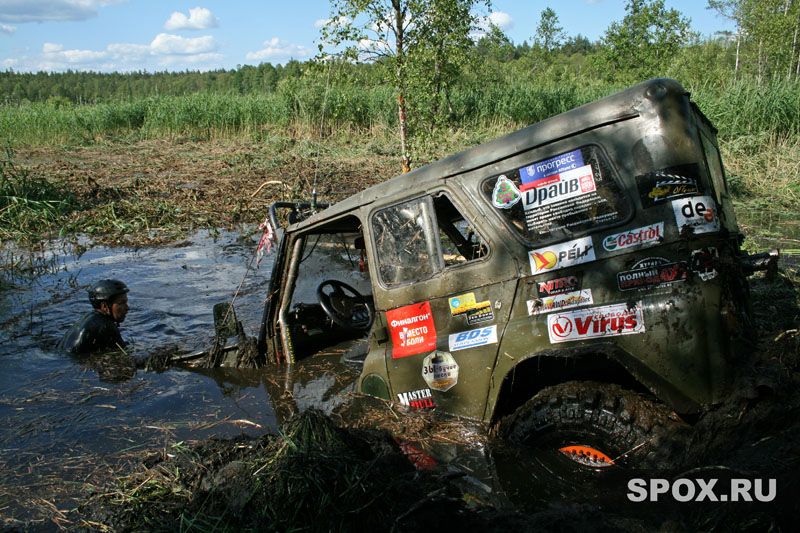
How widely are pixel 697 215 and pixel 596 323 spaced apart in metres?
0.77

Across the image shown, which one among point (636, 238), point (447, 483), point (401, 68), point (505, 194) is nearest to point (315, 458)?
point (447, 483)

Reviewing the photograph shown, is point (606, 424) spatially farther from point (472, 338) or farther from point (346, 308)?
point (346, 308)

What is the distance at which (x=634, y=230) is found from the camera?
3.40m

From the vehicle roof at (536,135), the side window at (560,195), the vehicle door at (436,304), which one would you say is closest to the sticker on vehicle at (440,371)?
the vehicle door at (436,304)

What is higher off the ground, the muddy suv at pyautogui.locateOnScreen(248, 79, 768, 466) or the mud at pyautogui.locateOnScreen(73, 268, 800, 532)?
the muddy suv at pyautogui.locateOnScreen(248, 79, 768, 466)

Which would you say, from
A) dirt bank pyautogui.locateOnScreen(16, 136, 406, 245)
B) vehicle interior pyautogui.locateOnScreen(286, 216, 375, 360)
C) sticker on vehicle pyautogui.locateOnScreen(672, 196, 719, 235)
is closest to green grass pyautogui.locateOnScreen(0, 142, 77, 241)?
dirt bank pyautogui.locateOnScreen(16, 136, 406, 245)

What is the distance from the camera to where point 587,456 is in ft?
12.0

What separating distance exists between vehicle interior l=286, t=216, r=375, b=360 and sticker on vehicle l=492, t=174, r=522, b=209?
1.95 meters

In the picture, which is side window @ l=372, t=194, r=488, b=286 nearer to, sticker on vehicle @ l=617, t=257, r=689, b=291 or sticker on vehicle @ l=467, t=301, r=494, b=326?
sticker on vehicle @ l=467, t=301, r=494, b=326

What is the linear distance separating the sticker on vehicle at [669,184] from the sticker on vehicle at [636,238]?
0.13 meters

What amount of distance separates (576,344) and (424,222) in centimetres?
132

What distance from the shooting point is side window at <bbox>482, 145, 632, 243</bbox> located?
350 cm

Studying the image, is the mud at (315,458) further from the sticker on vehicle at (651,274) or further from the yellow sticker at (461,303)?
the yellow sticker at (461,303)

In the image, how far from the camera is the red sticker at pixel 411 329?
4.29m
